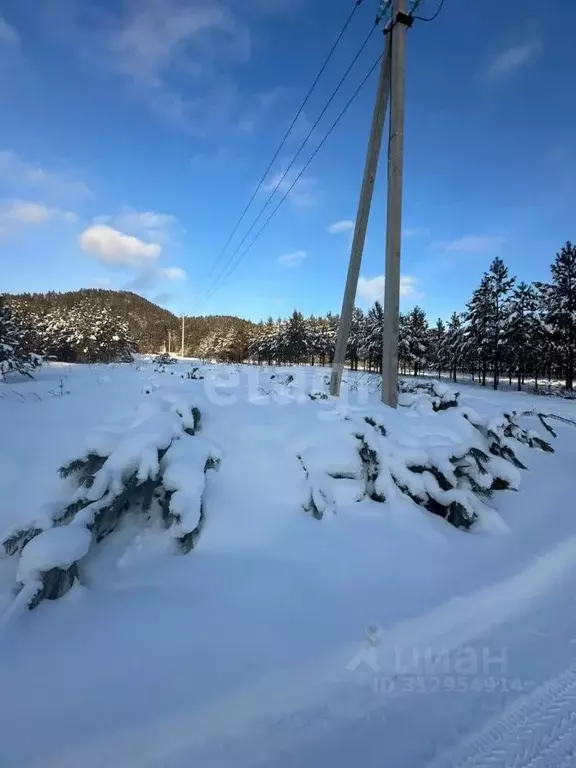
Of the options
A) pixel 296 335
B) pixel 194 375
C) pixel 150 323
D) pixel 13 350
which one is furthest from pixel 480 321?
pixel 150 323

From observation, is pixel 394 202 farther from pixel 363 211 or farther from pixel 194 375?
pixel 194 375

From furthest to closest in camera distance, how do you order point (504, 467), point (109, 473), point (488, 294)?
point (488, 294), point (504, 467), point (109, 473)

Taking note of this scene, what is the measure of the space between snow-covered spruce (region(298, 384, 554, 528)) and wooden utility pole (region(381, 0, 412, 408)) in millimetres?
1734

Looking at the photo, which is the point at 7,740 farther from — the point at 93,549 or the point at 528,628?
the point at 528,628

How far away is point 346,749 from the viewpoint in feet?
4.81

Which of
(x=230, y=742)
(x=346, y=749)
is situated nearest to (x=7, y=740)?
(x=230, y=742)

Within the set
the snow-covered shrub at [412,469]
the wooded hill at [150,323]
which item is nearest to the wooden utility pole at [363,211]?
the snow-covered shrub at [412,469]

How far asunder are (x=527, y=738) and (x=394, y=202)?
5.33 meters

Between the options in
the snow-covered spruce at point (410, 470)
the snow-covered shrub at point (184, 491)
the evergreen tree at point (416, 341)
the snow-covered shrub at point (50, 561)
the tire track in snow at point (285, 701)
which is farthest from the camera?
the evergreen tree at point (416, 341)

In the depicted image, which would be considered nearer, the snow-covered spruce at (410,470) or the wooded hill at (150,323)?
the snow-covered spruce at (410,470)

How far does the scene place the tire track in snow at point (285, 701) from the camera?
55.9 inches

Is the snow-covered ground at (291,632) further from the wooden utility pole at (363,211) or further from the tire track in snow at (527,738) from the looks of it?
the wooden utility pole at (363,211)

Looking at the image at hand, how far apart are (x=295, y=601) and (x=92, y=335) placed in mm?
45224

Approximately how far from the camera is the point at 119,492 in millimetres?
2400
